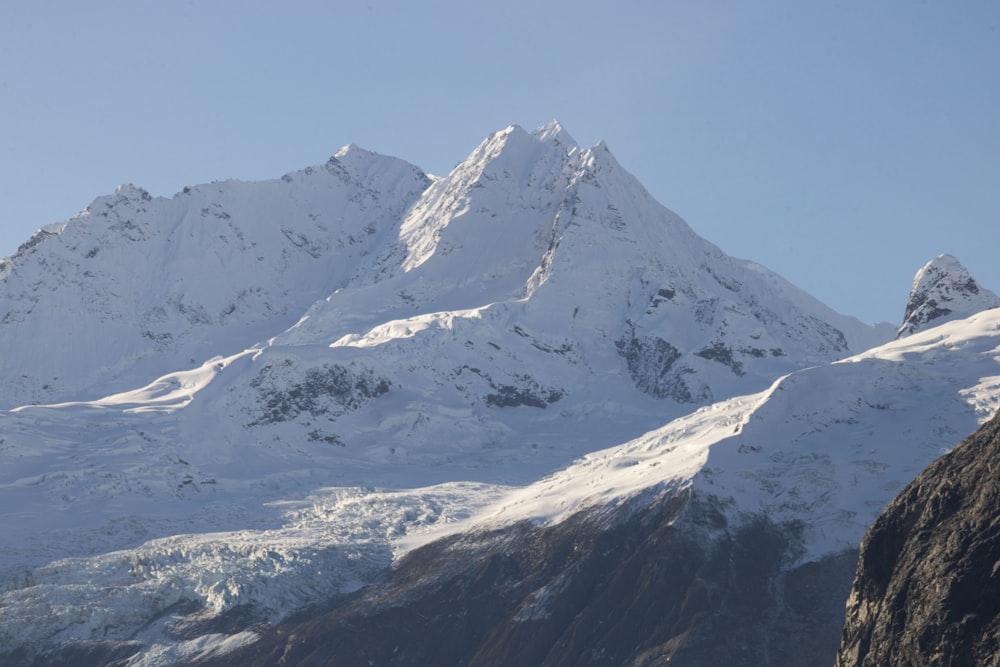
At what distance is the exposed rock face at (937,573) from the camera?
4181cm

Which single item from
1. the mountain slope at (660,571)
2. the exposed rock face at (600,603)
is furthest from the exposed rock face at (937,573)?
the mountain slope at (660,571)

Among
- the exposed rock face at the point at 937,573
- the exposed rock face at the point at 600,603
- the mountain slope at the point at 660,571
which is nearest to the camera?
the exposed rock face at the point at 937,573

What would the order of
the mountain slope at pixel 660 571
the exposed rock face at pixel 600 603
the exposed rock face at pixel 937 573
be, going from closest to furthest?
the exposed rock face at pixel 937 573 → the exposed rock face at pixel 600 603 → the mountain slope at pixel 660 571

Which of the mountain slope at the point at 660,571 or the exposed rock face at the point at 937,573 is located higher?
the exposed rock face at the point at 937,573

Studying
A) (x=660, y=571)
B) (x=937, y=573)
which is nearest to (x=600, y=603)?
(x=660, y=571)

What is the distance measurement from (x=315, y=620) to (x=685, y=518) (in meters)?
45.5

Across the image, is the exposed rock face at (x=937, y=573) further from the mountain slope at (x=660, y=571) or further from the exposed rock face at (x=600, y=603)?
the mountain slope at (x=660, y=571)

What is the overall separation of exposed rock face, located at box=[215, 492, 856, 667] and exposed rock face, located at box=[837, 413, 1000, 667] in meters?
112

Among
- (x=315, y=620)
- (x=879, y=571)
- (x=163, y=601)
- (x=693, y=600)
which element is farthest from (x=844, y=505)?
(x=879, y=571)

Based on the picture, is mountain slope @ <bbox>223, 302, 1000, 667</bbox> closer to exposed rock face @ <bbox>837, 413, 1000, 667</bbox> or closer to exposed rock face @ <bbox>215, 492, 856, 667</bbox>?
exposed rock face @ <bbox>215, 492, 856, 667</bbox>

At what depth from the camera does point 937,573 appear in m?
43.1

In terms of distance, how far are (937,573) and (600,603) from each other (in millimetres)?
132280

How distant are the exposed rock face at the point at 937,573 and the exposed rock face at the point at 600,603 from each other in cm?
11179

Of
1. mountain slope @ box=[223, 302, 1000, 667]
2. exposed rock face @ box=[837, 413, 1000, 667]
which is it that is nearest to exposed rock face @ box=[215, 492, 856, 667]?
mountain slope @ box=[223, 302, 1000, 667]
